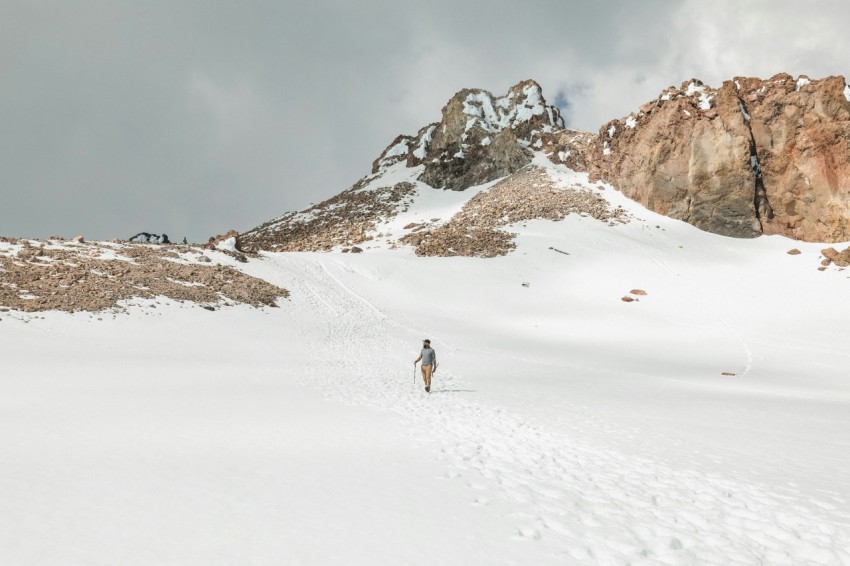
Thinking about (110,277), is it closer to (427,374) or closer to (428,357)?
(428,357)

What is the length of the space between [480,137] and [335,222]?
40117 mm

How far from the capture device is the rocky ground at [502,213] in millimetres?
52656

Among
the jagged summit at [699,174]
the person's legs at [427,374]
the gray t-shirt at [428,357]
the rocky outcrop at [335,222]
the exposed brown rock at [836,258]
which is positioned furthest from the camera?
the rocky outcrop at [335,222]

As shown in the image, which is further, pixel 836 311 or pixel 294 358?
pixel 836 311

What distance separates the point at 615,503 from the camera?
663cm

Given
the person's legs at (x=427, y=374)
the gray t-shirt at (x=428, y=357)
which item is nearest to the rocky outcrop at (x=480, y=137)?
the gray t-shirt at (x=428, y=357)

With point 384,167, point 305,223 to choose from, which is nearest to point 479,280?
point 305,223

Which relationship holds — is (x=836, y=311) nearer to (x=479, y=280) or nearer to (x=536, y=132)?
(x=479, y=280)

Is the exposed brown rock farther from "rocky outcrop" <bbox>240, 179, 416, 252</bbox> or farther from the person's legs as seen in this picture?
"rocky outcrop" <bbox>240, 179, 416, 252</bbox>

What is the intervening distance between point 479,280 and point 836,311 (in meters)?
28.1

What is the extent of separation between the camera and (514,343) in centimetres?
2950

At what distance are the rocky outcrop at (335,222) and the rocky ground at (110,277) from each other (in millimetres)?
28526

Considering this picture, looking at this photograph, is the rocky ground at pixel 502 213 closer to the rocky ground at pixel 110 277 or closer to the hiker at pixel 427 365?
the rocky ground at pixel 110 277

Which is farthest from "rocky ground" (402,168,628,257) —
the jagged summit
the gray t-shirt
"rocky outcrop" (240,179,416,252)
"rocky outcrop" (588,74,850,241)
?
the gray t-shirt
